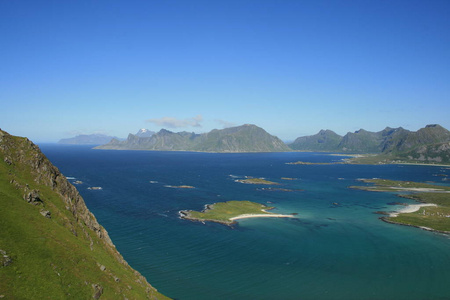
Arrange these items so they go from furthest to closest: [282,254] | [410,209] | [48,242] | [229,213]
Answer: [410,209]
[229,213]
[282,254]
[48,242]

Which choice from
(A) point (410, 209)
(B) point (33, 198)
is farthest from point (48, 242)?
(A) point (410, 209)

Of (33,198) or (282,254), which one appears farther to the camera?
(282,254)

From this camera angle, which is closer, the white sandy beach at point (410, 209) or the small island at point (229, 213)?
the small island at point (229, 213)

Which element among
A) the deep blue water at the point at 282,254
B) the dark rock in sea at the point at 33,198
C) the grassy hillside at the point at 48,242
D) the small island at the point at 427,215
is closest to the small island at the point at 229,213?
the deep blue water at the point at 282,254

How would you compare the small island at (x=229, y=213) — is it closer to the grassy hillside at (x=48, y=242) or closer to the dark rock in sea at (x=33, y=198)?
the grassy hillside at (x=48, y=242)

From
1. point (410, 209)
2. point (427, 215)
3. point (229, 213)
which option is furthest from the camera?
point (410, 209)

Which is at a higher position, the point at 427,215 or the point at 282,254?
the point at 427,215

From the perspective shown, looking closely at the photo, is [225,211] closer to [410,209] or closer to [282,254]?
[282,254]
